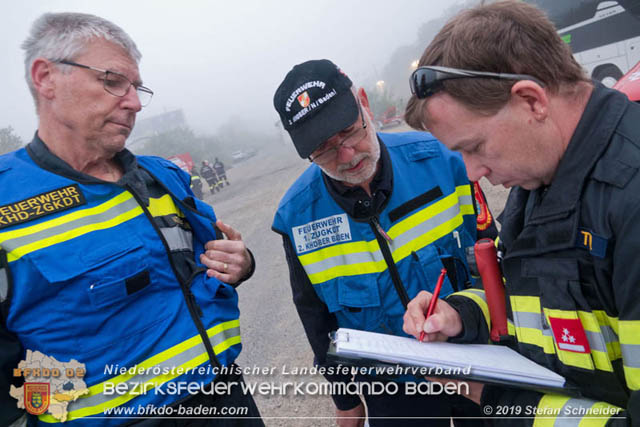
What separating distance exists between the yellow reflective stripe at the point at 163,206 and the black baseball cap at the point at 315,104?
0.74m

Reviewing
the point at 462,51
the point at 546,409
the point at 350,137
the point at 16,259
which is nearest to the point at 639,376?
the point at 546,409

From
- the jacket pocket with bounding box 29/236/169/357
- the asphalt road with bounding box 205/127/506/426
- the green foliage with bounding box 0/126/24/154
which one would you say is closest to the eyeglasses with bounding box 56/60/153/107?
the jacket pocket with bounding box 29/236/169/357

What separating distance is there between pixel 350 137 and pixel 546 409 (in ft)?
4.21

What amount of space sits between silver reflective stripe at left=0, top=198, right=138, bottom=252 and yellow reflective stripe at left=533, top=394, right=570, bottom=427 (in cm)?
175

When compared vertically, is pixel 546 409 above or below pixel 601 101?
below

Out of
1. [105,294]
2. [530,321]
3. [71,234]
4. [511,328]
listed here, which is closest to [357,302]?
[511,328]

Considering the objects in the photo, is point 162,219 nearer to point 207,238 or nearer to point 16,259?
point 207,238

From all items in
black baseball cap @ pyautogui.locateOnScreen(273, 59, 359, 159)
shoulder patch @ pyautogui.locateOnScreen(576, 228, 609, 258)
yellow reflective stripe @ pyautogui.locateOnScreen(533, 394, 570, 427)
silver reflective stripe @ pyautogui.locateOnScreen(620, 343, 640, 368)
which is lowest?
yellow reflective stripe @ pyautogui.locateOnScreen(533, 394, 570, 427)

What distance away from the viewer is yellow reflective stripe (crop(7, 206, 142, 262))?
4.49 feet

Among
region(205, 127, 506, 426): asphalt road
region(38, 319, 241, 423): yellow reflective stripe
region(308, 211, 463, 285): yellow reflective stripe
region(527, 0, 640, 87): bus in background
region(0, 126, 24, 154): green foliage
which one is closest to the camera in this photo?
region(38, 319, 241, 423): yellow reflective stripe

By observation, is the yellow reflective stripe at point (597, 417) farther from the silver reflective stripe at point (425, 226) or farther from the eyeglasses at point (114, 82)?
the eyeglasses at point (114, 82)

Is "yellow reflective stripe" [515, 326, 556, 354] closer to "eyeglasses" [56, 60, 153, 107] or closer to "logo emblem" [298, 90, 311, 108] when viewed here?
"logo emblem" [298, 90, 311, 108]

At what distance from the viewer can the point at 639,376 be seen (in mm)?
887

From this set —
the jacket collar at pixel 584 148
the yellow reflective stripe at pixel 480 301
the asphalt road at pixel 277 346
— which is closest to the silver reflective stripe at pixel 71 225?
the yellow reflective stripe at pixel 480 301
